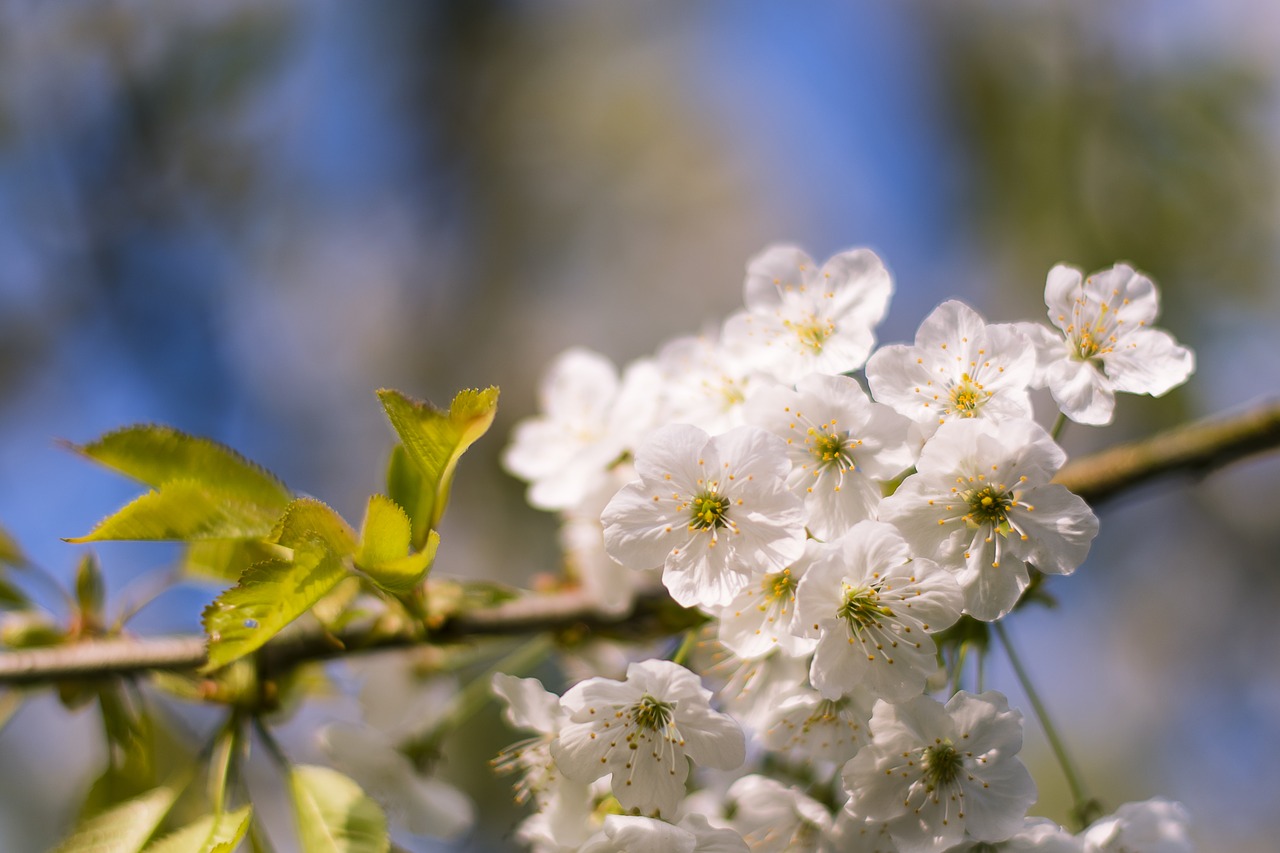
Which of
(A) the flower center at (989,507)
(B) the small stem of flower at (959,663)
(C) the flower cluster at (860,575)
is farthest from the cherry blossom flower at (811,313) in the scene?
(B) the small stem of flower at (959,663)

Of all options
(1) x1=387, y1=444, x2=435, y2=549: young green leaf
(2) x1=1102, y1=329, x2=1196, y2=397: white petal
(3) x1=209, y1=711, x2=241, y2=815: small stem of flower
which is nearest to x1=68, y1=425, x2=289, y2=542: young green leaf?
(1) x1=387, y1=444, x2=435, y2=549: young green leaf

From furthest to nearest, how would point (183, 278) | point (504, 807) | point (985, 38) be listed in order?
1. point (985, 38)
2. point (183, 278)
3. point (504, 807)

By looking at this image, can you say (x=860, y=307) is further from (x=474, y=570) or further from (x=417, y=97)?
(x=417, y=97)

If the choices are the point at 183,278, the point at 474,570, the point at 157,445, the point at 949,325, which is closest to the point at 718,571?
the point at 949,325

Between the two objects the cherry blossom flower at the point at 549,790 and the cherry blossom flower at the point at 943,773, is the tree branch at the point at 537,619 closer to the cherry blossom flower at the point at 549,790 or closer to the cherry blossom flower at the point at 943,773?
the cherry blossom flower at the point at 549,790

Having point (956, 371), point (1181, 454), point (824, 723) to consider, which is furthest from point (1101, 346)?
point (824, 723)

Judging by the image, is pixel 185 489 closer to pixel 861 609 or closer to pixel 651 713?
pixel 651 713
